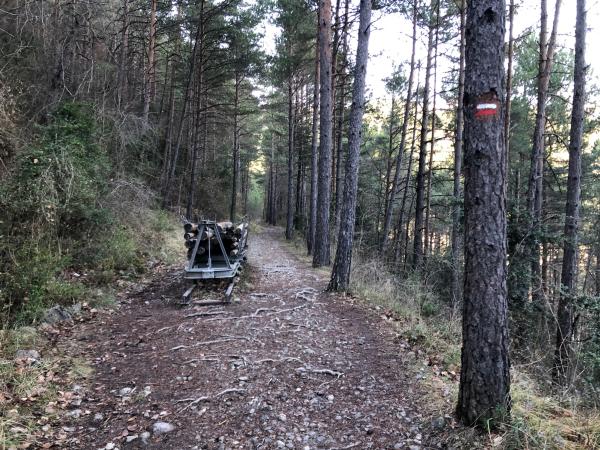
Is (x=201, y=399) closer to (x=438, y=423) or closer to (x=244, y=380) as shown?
(x=244, y=380)

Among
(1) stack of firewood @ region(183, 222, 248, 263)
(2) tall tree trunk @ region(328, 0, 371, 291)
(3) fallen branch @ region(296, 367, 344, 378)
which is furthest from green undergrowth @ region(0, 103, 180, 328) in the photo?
(2) tall tree trunk @ region(328, 0, 371, 291)

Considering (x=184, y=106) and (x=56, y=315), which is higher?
(x=184, y=106)

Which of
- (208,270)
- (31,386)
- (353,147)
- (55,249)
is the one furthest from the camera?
(353,147)

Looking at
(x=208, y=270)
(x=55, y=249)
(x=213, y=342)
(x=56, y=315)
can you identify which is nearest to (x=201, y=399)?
(x=213, y=342)

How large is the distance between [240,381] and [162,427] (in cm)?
97

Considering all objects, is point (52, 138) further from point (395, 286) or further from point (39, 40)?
point (395, 286)

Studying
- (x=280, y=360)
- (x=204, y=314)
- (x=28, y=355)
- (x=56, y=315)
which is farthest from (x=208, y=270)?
(x=28, y=355)

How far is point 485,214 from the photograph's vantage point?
297 centimetres

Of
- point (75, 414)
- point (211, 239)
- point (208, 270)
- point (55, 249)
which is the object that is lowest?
point (75, 414)

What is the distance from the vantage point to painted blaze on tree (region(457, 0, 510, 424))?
2904mm

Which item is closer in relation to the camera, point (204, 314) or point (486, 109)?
point (486, 109)

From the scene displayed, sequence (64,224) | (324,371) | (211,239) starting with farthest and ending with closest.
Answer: (211,239), (64,224), (324,371)

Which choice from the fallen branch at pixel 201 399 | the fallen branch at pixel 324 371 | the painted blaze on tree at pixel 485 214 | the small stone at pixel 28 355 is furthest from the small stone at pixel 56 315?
the painted blaze on tree at pixel 485 214

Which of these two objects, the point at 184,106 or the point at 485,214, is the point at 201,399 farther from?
the point at 184,106
